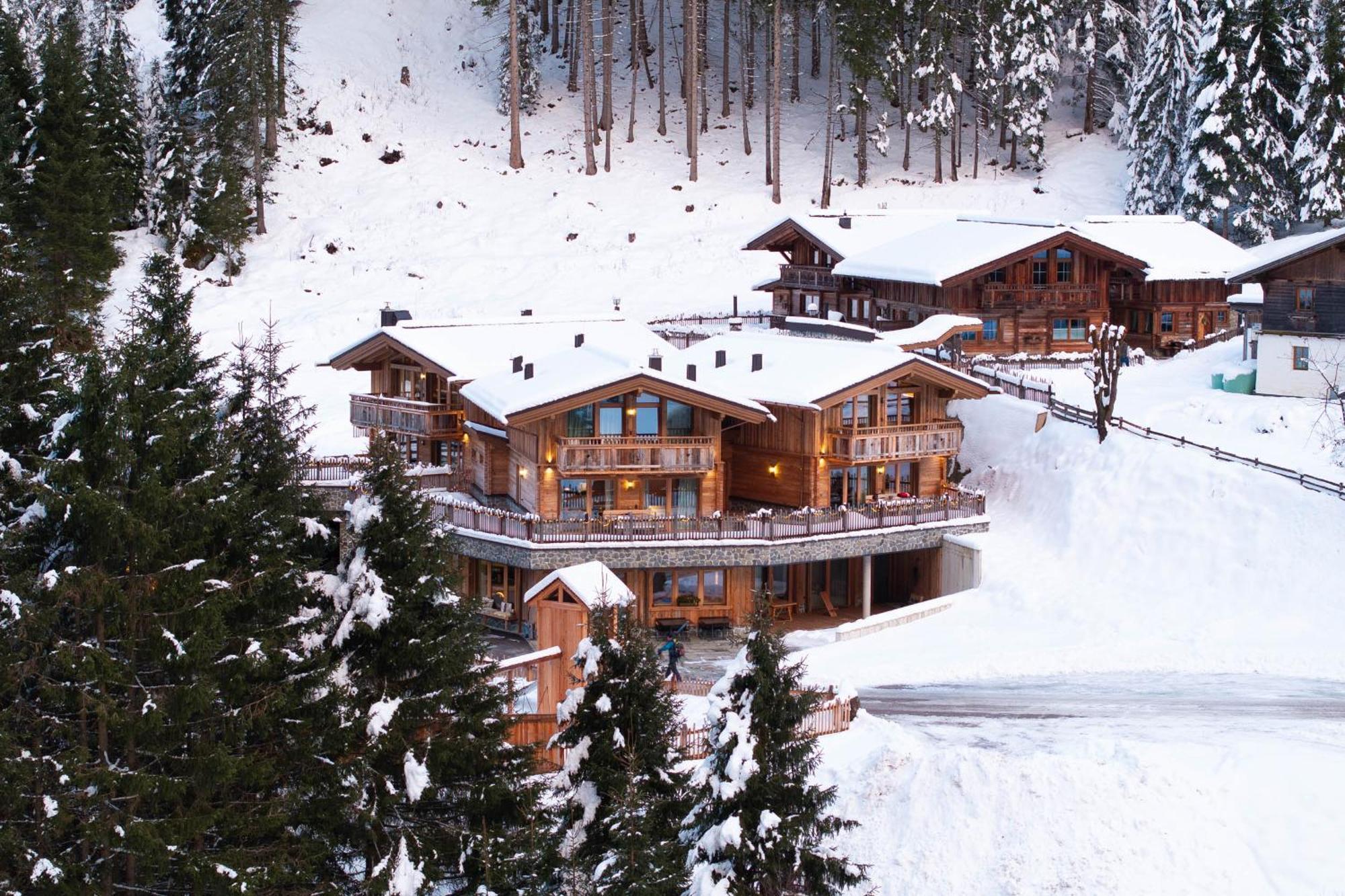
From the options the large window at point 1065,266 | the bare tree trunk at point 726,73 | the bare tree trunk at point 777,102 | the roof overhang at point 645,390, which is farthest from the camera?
the bare tree trunk at point 726,73

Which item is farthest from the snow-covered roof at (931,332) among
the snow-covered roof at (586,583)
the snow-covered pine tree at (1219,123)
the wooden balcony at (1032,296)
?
the snow-covered roof at (586,583)

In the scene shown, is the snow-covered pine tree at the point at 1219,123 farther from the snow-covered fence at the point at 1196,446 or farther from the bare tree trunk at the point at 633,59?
the bare tree trunk at the point at 633,59

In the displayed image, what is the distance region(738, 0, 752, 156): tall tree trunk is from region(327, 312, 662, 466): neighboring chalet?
118ft

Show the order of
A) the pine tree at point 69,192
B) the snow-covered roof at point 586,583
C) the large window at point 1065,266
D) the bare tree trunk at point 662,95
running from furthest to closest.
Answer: the bare tree trunk at point 662,95 → the large window at point 1065,266 → the pine tree at point 69,192 → the snow-covered roof at point 586,583

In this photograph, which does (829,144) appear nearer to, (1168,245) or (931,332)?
(1168,245)

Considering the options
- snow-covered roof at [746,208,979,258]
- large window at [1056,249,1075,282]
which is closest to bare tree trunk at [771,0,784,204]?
snow-covered roof at [746,208,979,258]

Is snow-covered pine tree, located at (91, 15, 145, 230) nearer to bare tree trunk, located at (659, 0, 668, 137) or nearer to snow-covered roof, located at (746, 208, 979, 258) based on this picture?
snow-covered roof, located at (746, 208, 979, 258)

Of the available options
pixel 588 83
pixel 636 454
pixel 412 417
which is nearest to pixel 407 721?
pixel 636 454

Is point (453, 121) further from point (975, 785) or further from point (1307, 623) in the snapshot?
point (975, 785)

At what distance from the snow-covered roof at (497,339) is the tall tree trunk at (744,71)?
3473 cm

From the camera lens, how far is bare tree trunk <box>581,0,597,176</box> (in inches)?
3265

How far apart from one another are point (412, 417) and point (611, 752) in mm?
29124

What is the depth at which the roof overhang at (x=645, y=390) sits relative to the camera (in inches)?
1684

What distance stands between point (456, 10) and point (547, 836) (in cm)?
8191
